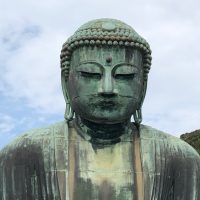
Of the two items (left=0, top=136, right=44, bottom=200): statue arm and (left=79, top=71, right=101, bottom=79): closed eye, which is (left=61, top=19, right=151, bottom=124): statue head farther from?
(left=0, top=136, right=44, bottom=200): statue arm

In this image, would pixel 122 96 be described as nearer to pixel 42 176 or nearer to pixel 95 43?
pixel 95 43

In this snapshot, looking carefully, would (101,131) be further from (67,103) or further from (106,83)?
(106,83)

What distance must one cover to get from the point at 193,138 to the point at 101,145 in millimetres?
25702

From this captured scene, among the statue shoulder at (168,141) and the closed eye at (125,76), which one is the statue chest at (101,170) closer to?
the statue shoulder at (168,141)

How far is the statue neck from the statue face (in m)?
0.16

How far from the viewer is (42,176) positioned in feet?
25.8

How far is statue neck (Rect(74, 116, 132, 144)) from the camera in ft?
26.2

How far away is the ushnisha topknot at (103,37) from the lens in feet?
25.5

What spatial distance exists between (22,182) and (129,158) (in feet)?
4.01

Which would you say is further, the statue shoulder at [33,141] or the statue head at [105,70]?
the statue shoulder at [33,141]

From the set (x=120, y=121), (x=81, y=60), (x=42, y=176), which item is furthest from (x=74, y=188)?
(x=81, y=60)

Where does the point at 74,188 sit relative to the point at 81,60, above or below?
below

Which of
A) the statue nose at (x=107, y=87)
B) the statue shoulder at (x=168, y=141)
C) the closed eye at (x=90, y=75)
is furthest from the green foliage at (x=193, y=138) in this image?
the statue nose at (x=107, y=87)

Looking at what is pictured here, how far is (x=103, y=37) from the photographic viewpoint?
25.4 ft
